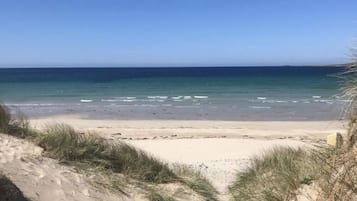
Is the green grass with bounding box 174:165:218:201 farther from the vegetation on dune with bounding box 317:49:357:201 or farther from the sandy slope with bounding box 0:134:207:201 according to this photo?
the vegetation on dune with bounding box 317:49:357:201

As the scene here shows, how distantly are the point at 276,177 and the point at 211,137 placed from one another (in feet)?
36.8

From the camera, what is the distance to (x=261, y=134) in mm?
18500

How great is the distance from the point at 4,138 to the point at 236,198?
3429mm

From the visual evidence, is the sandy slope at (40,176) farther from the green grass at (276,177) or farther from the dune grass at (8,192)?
the green grass at (276,177)

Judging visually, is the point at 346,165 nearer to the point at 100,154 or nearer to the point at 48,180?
the point at 48,180

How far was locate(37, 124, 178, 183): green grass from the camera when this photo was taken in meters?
7.42

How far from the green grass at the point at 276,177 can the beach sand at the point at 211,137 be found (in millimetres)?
744

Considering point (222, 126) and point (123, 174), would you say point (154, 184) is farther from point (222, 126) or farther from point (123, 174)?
point (222, 126)

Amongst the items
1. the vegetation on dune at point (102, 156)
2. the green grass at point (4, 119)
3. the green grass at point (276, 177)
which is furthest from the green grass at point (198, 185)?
the green grass at point (4, 119)

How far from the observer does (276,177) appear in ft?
19.9

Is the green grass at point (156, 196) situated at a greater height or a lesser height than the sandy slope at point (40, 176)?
lesser

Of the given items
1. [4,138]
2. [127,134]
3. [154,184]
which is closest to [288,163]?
[154,184]

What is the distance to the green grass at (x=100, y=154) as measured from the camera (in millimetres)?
7422

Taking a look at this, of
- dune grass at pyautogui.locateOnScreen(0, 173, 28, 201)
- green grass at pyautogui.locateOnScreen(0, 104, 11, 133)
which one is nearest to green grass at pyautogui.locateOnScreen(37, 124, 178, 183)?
green grass at pyautogui.locateOnScreen(0, 104, 11, 133)
